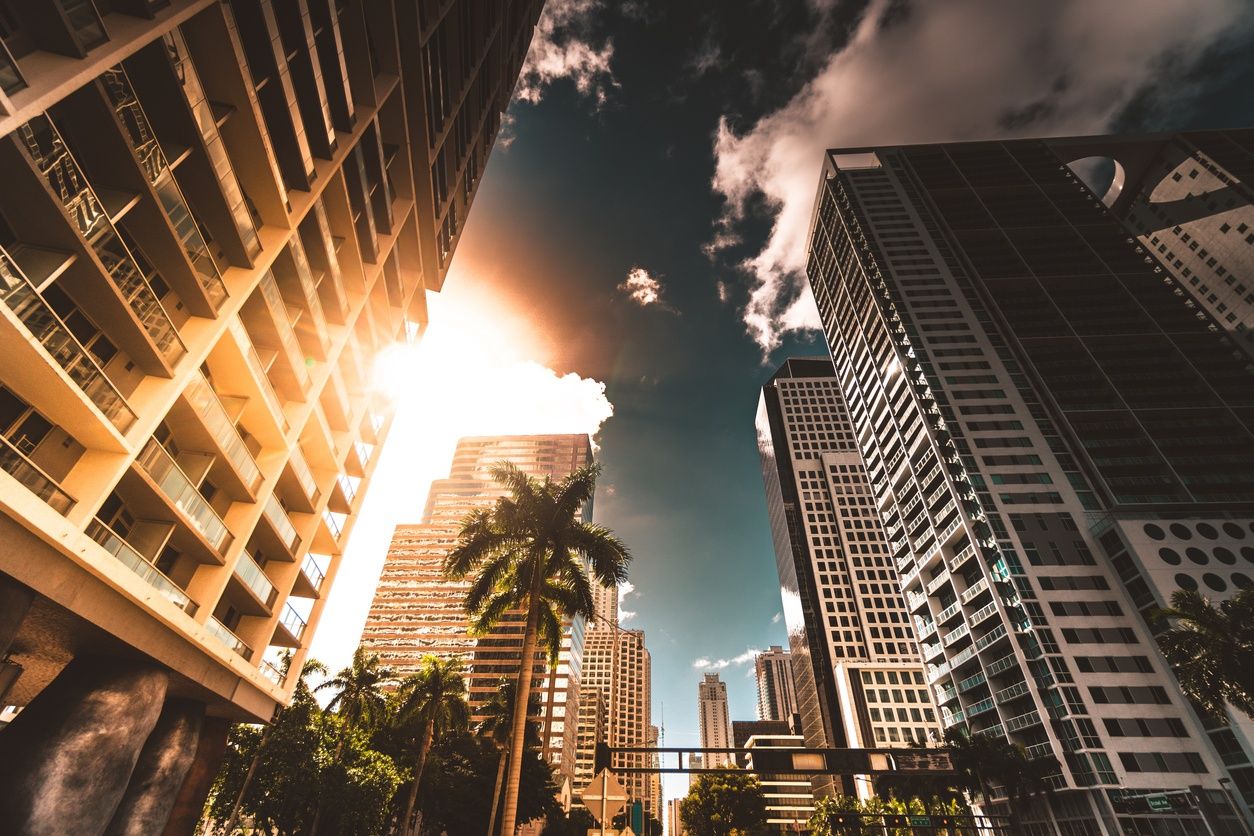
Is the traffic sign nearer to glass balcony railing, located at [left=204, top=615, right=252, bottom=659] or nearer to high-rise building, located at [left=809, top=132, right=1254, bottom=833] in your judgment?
glass balcony railing, located at [left=204, top=615, right=252, bottom=659]

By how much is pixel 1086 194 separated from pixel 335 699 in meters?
140

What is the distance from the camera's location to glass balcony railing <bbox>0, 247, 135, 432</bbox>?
9133 millimetres

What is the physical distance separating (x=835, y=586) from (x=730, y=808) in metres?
68.3

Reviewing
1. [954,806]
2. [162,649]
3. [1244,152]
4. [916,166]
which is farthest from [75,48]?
[1244,152]

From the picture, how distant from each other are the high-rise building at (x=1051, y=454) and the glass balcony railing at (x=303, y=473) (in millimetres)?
57226

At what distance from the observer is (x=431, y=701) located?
37125mm

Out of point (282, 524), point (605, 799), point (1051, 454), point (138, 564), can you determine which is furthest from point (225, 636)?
point (1051, 454)

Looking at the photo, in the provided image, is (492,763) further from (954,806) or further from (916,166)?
(916,166)

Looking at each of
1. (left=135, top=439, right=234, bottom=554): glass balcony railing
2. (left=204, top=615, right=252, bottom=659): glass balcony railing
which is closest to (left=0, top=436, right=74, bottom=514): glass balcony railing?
(left=135, top=439, right=234, bottom=554): glass balcony railing

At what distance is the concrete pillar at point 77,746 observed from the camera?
10.7 metres

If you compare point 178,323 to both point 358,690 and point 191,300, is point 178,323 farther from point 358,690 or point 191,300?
point 358,690

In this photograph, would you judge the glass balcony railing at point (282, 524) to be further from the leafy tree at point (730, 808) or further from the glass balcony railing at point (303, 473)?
the leafy tree at point (730, 808)

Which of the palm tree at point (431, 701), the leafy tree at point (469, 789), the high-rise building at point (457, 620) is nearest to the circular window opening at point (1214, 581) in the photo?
the leafy tree at point (469, 789)

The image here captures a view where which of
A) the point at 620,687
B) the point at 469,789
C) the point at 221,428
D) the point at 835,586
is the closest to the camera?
the point at 221,428
